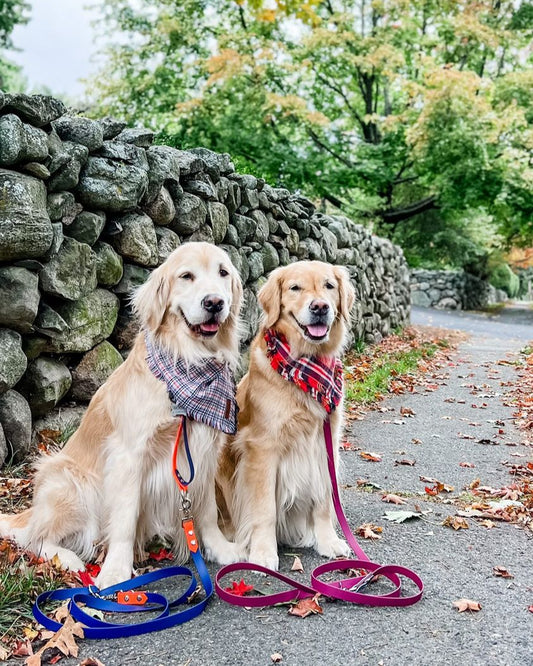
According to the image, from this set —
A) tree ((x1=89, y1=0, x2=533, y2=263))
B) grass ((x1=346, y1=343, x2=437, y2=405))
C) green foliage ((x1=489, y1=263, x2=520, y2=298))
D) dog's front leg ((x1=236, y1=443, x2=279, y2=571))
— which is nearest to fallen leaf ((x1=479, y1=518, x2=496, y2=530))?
dog's front leg ((x1=236, y1=443, x2=279, y2=571))

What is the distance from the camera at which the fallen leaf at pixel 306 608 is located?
234 cm

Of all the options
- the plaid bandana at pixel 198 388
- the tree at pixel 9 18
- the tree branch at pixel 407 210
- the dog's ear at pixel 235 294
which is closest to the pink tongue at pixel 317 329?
the dog's ear at pixel 235 294

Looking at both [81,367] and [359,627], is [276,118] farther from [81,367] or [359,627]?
[359,627]

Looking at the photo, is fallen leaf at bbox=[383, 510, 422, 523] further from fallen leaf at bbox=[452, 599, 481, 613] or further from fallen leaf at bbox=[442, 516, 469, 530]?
fallen leaf at bbox=[452, 599, 481, 613]

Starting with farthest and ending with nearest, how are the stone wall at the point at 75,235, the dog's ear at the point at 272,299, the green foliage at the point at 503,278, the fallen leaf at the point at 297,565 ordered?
the green foliage at the point at 503,278
the stone wall at the point at 75,235
the dog's ear at the point at 272,299
the fallen leaf at the point at 297,565

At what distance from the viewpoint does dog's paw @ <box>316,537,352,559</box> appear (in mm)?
2908

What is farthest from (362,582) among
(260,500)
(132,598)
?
(132,598)

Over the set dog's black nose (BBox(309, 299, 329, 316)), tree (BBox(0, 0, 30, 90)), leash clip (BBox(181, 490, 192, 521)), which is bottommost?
leash clip (BBox(181, 490, 192, 521))

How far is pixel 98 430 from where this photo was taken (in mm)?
2826

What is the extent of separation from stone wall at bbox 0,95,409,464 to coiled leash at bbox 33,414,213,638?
1.43 m

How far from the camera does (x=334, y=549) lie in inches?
115

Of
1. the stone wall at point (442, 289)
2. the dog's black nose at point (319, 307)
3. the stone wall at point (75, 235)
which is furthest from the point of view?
the stone wall at point (442, 289)

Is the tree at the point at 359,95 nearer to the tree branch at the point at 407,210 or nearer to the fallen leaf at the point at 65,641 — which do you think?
the tree branch at the point at 407,210

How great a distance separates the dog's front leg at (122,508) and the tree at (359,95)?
40.3 ft
